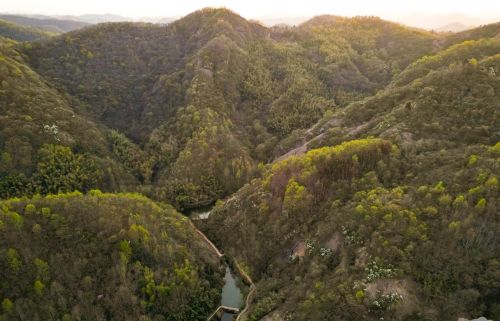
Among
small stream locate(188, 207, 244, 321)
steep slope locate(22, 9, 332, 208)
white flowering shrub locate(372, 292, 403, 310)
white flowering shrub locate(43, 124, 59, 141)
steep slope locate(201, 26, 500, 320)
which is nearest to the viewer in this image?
white flowering shrub locate(372, 292, 403, 310)

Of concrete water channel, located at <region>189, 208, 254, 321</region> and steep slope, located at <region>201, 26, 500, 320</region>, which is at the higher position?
steep slope, located at <region>201, 26, 500, 320</region>

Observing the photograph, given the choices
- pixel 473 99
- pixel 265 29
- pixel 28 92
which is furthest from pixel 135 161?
pixel 265 29

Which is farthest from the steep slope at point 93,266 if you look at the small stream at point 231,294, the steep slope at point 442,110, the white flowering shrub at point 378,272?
the steep slope at point 442,110

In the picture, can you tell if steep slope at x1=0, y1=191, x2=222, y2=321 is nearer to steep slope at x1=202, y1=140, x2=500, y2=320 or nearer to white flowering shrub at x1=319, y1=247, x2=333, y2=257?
steep slope at x1=202, y1=140, x2=500, y2=320

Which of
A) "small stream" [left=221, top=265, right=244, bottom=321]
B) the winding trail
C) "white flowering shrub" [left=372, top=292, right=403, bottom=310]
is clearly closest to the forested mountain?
"white flowering shrub" [left=372, top=292, right=403, bottom=310]

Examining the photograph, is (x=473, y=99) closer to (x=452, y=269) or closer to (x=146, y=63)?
(x=452, y=269)

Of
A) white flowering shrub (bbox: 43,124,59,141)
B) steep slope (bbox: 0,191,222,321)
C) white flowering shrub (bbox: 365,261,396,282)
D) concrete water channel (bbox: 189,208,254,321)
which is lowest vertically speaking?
concrete water channel (bbox: 189,208,254,321)

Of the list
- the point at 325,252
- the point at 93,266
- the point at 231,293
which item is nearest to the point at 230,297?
the point at 231,293

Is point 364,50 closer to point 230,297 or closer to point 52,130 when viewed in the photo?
point 52,130
